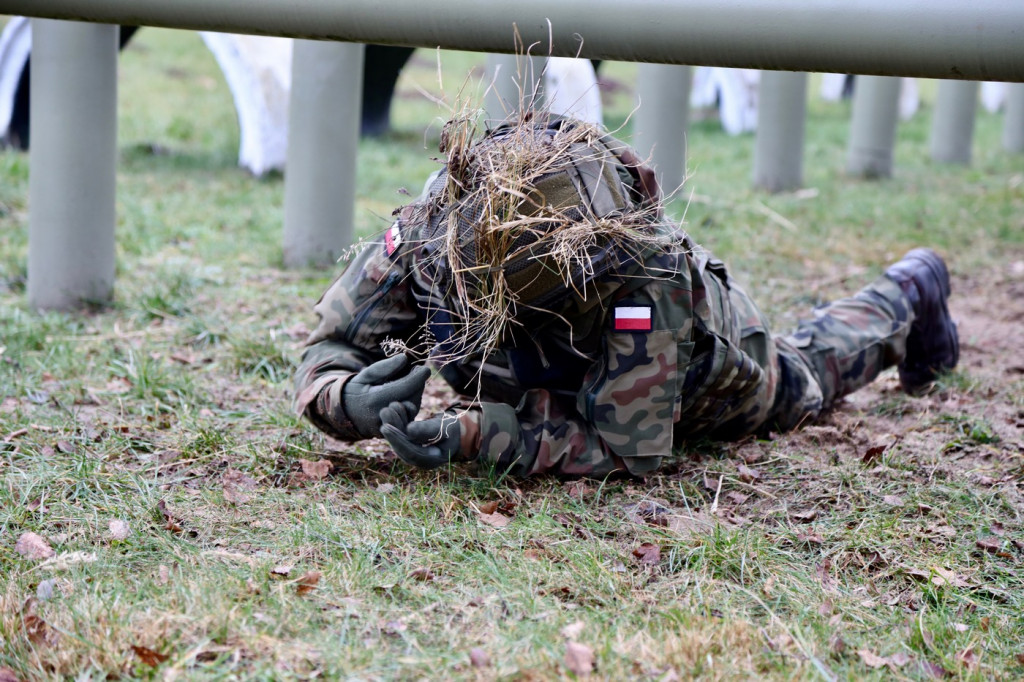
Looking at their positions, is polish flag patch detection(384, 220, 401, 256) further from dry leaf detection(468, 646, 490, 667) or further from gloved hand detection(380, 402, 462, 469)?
dry leaf detection(468, 646, 490, 667)

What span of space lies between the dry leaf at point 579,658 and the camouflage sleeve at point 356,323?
109 centimetres

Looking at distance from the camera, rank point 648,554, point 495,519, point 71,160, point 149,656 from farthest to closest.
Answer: point 71,160 < point 495,519 < point 648,554 < point 149,656

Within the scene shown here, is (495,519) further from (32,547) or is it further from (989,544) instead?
(989,544)

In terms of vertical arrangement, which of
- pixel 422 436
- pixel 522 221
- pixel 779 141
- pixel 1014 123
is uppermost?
pixel 1014 123

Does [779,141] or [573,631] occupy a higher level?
[779,141]

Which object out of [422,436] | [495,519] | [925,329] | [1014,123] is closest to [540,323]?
[422,436]

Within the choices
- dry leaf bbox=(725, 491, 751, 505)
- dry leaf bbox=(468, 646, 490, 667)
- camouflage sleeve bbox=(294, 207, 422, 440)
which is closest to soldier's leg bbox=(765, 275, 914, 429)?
dry leaf bbox=(725, 491, 751, 505)

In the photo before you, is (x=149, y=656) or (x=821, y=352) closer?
(x=149, y=656)

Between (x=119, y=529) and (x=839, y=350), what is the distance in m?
2.59

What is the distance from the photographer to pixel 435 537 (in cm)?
267

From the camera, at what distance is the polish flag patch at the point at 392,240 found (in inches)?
116

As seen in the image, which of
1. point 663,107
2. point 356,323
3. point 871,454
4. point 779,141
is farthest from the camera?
point 779,141

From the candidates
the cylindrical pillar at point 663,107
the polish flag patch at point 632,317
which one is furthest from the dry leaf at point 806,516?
the cylindrical pillar at point 663,107

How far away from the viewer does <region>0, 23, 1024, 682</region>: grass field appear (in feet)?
7.13
